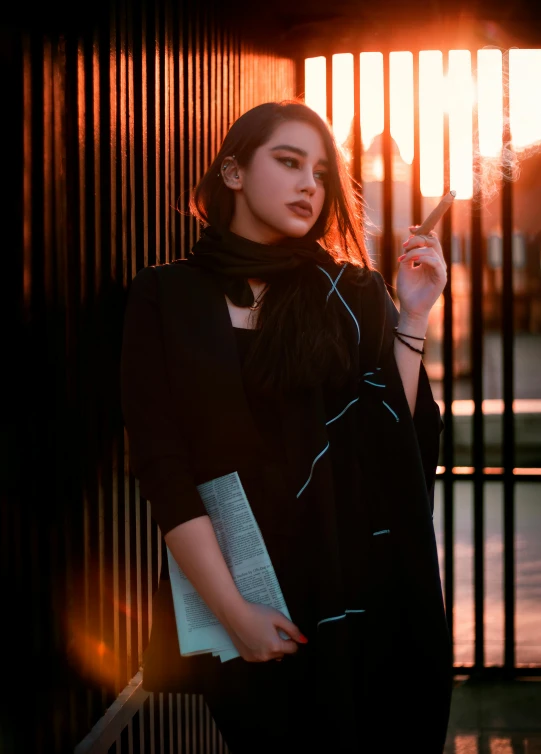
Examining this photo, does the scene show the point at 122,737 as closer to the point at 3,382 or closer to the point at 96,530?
the point at 96,530

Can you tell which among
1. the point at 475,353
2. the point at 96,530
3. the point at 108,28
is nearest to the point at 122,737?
the point at 96,530

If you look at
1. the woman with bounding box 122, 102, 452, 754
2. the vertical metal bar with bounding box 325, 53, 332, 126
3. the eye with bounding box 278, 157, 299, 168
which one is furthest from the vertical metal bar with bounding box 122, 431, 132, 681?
the vertical metal bar with bounding box 325, 53, 332, 126

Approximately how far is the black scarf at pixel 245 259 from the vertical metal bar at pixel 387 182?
184cm

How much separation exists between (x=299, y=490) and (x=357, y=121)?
254 cm

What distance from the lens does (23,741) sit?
155 centimetres

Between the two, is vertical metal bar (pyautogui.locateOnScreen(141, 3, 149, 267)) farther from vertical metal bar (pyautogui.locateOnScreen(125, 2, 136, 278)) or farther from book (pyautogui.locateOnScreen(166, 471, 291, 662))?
book (pyautogui.locateOnScreen(166, 471, 291, 662))

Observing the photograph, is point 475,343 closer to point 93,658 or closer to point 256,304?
point 256,304

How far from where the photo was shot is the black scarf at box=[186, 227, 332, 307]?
1.83 metres

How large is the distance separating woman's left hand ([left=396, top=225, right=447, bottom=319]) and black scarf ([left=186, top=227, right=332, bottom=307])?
7.1 inches

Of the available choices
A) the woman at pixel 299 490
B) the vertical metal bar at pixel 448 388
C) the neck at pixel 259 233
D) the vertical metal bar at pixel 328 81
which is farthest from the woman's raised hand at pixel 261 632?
the vertical metal bar at pixel 328 81

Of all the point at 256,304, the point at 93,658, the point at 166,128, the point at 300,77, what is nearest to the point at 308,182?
the point at 256,304

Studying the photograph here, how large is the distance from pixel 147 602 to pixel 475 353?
2.11m

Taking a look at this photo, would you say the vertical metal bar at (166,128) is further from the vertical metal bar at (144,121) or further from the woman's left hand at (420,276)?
the woman's left hand at (420,276)

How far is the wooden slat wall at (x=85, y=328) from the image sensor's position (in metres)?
1.56
